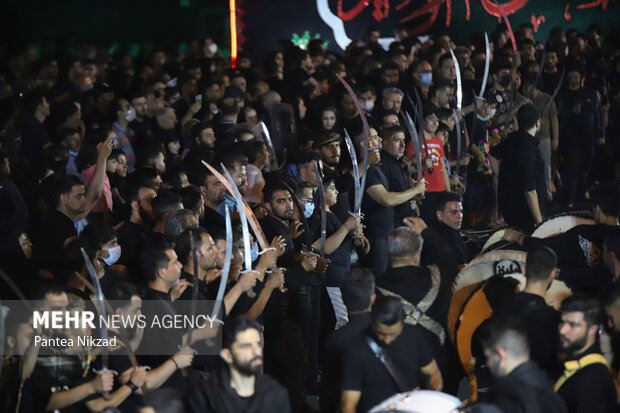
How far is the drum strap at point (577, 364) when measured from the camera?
16.6 feet

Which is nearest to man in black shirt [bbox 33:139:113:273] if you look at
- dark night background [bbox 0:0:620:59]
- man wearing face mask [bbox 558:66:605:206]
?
man wearing face mask [bbox 558:66:605:206]

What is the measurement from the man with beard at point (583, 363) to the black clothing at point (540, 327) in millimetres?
381

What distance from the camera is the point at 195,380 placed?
532cm

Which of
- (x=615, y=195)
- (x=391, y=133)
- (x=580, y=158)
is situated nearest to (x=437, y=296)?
(x=615, y=195)

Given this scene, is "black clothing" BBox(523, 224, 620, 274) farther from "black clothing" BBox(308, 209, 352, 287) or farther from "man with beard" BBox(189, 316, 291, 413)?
"man with beard" BBox(189, 316, 291, 413)

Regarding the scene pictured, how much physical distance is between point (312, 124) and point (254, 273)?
564cm

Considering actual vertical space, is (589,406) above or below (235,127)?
below

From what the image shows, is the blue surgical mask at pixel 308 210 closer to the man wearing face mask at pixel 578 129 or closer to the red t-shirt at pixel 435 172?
the red t-shirt at pixel 435 172

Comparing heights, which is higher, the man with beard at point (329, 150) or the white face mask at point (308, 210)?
the man with beard at point (329, 150)

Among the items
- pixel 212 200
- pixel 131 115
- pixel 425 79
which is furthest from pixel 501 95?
pixel 212 200

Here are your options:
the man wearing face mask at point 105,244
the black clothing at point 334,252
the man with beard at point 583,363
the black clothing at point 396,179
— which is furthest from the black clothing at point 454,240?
the man wearing face mask at point 105,244

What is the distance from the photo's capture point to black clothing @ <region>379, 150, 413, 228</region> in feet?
28.7

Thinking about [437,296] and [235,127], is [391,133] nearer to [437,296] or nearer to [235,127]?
[235,127]

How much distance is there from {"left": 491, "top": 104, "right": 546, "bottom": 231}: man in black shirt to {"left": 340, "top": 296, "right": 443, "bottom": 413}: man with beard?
14.9ft
